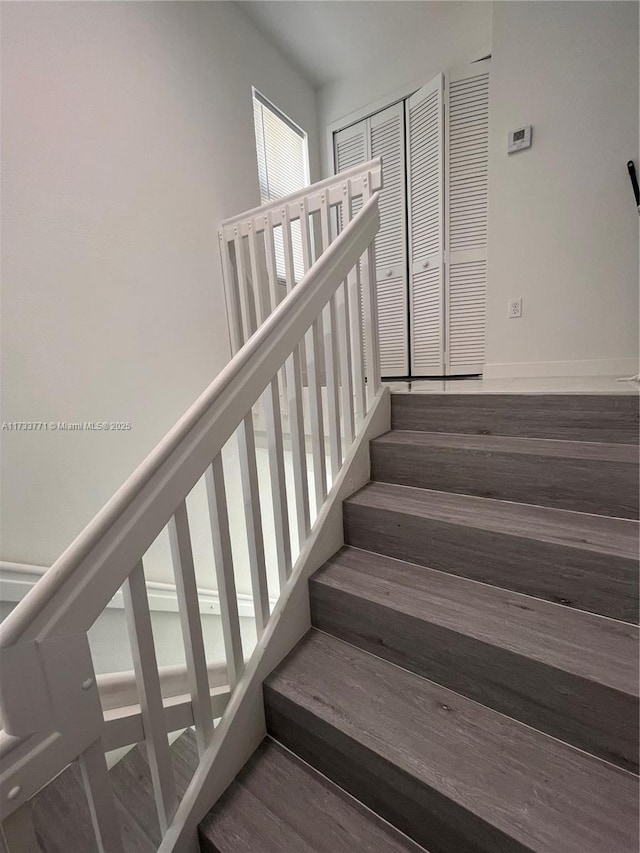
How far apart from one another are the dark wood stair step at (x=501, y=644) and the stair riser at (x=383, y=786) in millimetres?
241

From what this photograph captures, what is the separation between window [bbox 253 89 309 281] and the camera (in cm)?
297

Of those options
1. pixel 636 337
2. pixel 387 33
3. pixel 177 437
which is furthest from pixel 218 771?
pixel 387 33

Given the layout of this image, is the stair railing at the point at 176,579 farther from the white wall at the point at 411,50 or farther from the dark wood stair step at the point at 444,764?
the white wall at the point at 411,50

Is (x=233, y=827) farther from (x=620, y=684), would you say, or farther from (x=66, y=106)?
(x=66, y=106)

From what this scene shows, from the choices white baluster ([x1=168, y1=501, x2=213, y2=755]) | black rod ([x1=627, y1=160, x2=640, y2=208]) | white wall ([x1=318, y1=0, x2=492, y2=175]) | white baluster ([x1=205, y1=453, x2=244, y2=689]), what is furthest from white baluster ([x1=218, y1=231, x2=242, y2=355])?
black rod ([x1=627, y1=160, x2=640, y2=208])

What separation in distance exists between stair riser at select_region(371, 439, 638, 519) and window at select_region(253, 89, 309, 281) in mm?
2110

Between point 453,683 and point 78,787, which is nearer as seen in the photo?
Answer: point 453,683

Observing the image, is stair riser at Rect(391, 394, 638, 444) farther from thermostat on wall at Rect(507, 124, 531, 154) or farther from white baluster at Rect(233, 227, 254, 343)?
thermostat on wall at Rect(507, 124, 531, 154)

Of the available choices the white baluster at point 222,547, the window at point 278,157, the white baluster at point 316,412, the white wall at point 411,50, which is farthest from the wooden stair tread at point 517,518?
the white wall at point 411,50

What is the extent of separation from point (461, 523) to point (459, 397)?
1.98ft

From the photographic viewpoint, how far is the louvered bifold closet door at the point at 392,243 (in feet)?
10.5

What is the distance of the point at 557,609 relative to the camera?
3.17ft

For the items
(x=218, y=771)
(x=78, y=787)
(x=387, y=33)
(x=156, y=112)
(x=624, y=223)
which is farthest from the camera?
(x=387, y=33)

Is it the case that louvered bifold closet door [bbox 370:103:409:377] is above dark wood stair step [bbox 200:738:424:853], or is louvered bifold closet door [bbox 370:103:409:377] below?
above
